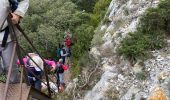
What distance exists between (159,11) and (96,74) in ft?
5.87

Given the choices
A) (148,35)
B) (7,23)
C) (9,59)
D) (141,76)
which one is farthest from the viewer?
(148,35)

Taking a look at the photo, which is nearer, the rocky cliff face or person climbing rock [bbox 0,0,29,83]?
person climbing rock [bbox 0,0,29,83]

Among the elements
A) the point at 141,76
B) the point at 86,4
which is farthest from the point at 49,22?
the point at 141,76

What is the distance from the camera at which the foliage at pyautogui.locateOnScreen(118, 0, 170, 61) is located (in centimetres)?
799

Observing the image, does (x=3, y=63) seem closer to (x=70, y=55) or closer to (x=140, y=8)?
(x=140, y=8)

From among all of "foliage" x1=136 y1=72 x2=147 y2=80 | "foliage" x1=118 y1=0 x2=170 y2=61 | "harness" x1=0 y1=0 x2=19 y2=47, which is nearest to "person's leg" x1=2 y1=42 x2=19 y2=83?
"harness" x1=0 y1=0 x2=19 y2=47

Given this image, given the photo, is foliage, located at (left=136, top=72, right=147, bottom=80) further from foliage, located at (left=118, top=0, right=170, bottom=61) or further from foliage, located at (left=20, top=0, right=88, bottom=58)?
foliage, located at (left=20, top=0, right=88, bottom=58)

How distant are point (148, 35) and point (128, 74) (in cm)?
104

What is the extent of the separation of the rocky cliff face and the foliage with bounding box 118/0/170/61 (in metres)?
0.15

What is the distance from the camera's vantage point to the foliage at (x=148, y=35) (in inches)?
314

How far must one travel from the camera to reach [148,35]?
329 inches

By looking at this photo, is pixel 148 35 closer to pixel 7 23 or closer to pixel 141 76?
pixel 141 76

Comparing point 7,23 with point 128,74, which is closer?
point 7,23

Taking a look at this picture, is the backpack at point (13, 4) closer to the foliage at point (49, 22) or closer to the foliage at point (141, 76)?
the foliage at point (141, 76)
